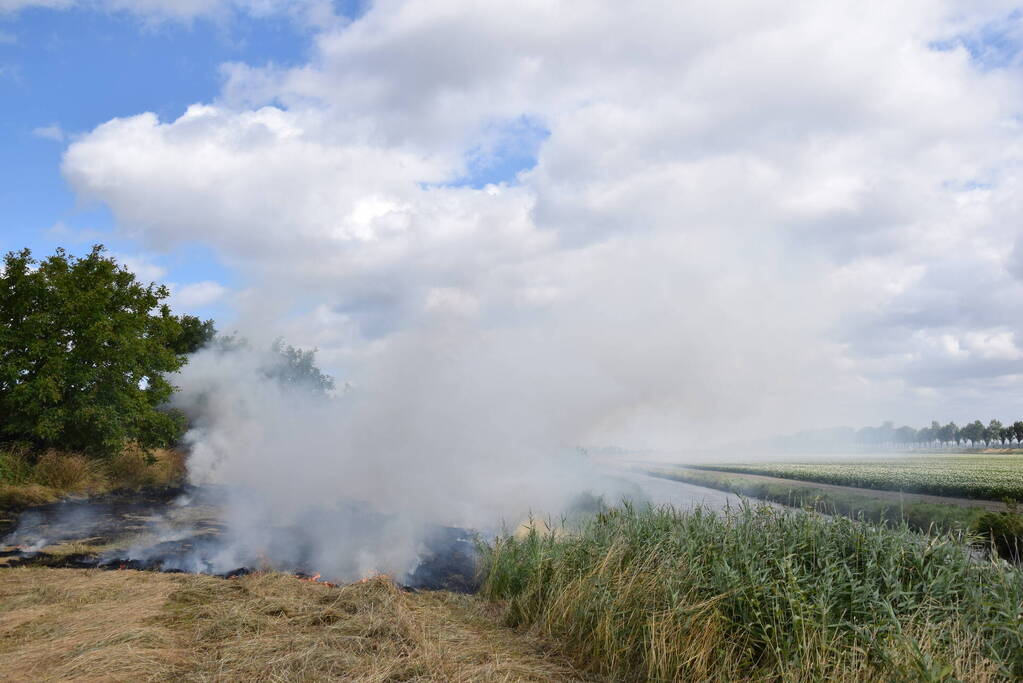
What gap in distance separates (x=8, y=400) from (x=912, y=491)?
40.0 metres

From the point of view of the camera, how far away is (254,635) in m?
6.68

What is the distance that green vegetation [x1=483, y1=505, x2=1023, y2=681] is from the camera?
569cm

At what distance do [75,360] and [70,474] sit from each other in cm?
401

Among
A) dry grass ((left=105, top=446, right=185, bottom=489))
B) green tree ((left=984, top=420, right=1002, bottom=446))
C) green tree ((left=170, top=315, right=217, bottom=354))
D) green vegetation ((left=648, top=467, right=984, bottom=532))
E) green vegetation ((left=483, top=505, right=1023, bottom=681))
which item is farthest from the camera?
green tree ((left=984, top=420, right=1002, bottom=446))

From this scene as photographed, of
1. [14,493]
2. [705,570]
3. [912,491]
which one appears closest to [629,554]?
[705,570]

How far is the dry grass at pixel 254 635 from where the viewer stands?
5812mm

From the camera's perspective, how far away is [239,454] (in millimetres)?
30641

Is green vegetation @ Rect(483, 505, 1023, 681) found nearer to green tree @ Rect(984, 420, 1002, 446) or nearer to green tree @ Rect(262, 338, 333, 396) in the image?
green tree @ Rect(262, 338, 333, 396)

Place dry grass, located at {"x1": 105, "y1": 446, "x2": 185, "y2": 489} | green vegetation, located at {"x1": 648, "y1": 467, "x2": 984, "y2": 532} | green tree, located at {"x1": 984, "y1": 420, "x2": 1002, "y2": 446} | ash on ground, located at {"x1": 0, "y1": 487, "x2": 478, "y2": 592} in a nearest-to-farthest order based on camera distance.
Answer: green vegetation, located at {"x1": 648, "y1": 467, "x2": 984, "y2": 532}
ash on ground, located at {"x1": 0, "y1": 487, "x2": 478, "y2": 592}
dry grass, located at {"x1": 105, "y1": 446, "x2": 185, "y2": 489}
green tree, located at {"x1": 984, "y1": 420, "x2": 1002, "y2": 446}

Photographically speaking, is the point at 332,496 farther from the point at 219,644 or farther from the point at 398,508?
the point at 219,644

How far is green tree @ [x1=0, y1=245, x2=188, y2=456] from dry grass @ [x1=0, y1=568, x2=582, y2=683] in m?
15.5

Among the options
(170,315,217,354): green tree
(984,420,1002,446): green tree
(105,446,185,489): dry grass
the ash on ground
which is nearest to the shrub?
the ash on ground

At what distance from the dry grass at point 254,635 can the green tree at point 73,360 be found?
1552cm

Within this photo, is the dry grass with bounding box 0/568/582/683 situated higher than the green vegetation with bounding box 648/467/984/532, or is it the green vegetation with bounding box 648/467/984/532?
the dry grass with bounding box 0/568/582/683
